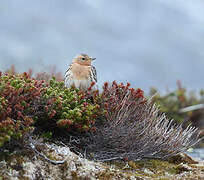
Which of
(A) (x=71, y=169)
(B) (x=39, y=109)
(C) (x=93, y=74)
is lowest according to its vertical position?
(A) (x=71, y=169)

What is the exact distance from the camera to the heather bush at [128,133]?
5113 mm

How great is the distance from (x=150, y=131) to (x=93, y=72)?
1.79 m

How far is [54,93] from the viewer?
501 cm

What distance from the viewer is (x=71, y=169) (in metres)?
4.18

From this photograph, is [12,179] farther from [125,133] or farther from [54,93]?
[125,133]

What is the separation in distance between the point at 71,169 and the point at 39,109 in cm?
110

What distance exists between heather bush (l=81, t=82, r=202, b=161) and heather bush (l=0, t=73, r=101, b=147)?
0.26 meters

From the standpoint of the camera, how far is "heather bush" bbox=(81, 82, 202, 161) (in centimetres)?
511

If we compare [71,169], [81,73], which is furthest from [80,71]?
[71,169]

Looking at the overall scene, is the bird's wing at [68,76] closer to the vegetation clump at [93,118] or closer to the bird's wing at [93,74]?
the vegetation clump at [93,118]

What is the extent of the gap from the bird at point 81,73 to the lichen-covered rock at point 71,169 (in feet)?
5.93

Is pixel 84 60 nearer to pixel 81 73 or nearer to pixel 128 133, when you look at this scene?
pixel 81 73

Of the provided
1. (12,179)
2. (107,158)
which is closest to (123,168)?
(107,158)

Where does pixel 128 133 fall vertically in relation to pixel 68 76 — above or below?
below
